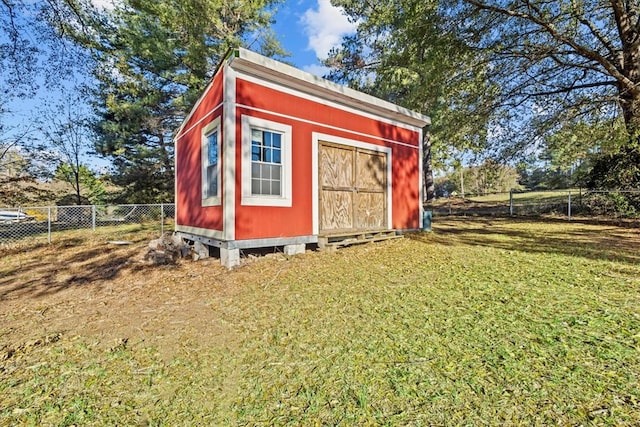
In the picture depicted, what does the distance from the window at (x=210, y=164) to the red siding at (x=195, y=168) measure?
0.18 metres

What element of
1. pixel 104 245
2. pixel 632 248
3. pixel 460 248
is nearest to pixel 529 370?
pixel 460 248

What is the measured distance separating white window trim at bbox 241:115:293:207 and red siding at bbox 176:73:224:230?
45 cm

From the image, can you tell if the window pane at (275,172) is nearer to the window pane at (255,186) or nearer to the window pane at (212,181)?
the window pane at (255,186)

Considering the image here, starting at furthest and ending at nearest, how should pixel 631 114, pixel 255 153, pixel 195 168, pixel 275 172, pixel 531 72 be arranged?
pixel 531 72, pixel 631 114, pixel 195 168, pixel 275 172, pixel 255 153

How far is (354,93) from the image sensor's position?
653cm

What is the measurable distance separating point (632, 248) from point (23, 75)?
42.3ft

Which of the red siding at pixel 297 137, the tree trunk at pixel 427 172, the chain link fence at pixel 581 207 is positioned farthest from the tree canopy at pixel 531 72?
the tree trunk at pixel 427 172

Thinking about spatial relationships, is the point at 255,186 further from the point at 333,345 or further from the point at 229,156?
the point at 333,345

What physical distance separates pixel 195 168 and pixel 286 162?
8.32 feet

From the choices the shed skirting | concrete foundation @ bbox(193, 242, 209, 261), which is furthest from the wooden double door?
concrete foundation @ bbox(193, 242, 209, 261)

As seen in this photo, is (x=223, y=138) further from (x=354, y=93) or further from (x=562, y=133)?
(x=562, y=133)

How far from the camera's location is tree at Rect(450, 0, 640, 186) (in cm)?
771

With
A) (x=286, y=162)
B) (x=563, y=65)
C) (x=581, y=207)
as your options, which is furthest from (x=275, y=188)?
(x=581, y=207)

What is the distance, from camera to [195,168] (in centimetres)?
682
